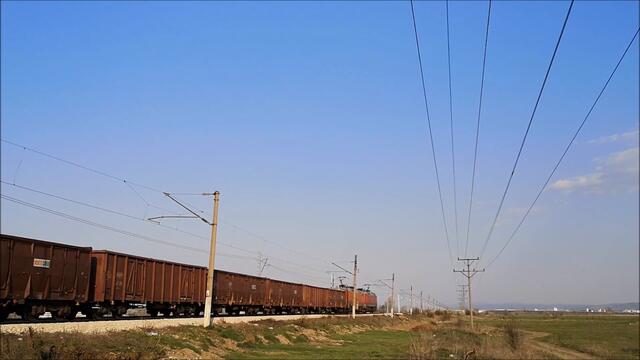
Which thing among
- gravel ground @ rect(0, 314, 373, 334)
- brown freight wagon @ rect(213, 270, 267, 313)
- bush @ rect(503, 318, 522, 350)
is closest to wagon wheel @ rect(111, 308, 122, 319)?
gravel ground @ rect(0, 314, 373, 334)

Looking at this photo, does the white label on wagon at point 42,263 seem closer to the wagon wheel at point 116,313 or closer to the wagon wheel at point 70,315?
the wagon wheel at point 70,315

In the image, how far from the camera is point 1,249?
73.2 feet

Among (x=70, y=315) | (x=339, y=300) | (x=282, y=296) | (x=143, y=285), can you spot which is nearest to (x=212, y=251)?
(x=143, y=285)

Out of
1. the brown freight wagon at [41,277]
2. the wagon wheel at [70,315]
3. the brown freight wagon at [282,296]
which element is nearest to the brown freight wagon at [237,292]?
the brown freight wagon at [282,296]

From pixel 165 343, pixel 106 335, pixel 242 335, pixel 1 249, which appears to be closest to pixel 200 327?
pixel 242 335

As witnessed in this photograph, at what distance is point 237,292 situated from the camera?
45.5m

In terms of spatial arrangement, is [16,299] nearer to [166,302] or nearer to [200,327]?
[200,327]

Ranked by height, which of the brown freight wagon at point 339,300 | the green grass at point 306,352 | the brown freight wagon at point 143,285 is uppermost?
the brown freight wagon at point 143,285

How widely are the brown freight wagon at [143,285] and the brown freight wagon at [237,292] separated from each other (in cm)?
196

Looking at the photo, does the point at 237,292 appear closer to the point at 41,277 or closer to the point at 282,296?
the point at 282,296

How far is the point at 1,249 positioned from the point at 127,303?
387 inches

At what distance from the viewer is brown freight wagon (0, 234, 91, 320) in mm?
22688

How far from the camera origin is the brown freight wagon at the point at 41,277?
74.4 feet

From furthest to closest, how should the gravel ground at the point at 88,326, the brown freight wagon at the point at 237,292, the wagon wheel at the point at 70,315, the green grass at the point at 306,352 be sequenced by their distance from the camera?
the brown freight wagon at the point at 237,292 < the green grass at the point at 306,352 < the wagon wheel at the point at 70,315 < the gravel ground at the point at 88,326
